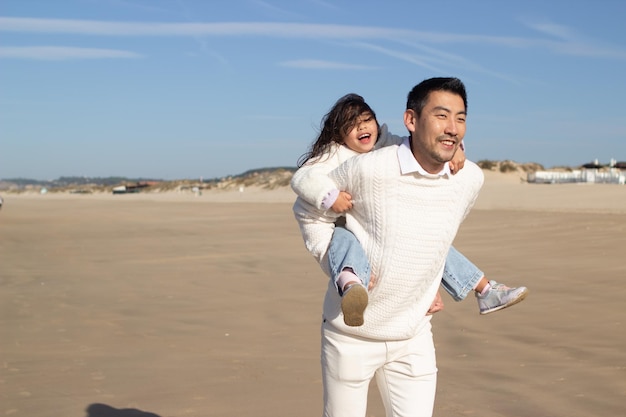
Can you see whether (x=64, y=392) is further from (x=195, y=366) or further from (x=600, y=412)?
(x=600, y=412)

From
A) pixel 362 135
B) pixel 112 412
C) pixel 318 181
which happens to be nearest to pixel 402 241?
pixel 318 181

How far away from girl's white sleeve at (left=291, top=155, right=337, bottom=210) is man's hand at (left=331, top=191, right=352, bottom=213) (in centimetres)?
4

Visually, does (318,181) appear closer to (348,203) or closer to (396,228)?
(348,203)

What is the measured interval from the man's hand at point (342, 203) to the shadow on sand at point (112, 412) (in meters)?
3.09

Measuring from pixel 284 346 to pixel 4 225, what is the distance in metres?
19.0

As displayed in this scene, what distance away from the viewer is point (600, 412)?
5.41 metres

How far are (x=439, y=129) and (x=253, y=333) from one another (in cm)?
544

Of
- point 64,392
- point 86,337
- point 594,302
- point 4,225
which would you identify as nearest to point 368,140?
point 64,392

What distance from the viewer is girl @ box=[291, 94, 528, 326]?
2998 mm

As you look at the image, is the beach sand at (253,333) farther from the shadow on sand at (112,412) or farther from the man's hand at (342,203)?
the man's hand at (342,203)

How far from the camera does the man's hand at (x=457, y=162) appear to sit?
3.20m

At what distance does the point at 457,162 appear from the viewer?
322 cm

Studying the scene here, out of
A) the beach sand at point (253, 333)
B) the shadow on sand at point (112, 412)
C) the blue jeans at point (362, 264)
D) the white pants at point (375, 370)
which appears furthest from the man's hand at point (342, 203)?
the shadow on sand at point (112, 412)

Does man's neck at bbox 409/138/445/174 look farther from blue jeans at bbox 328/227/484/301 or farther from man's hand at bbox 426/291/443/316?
man's hand at bbox 426/291/443/316
